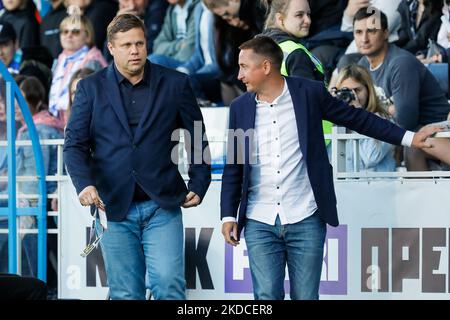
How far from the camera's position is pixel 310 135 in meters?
6.44

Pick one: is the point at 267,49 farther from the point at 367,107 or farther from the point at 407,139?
the point at 367,107

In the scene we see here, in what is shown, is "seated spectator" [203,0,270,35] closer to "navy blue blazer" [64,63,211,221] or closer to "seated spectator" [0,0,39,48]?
"seated spectator" [0,0,39,48]

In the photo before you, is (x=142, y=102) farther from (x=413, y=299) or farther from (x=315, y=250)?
(x=413, y=299)

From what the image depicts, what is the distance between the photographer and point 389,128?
6.57 m

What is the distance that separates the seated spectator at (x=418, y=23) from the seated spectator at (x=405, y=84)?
0.32 meters

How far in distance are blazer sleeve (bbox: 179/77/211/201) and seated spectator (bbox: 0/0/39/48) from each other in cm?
416

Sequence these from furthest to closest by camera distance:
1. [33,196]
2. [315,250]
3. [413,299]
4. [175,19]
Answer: [175,19]
[33,196]
[413,299]
[315,250]

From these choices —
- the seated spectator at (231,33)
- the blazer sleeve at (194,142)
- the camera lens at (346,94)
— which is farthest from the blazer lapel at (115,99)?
the seated spectator at (231,33)

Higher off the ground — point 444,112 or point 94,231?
point 444,112

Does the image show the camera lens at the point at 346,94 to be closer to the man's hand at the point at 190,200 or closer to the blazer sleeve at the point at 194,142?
the blazer sleeve at the point at 194,142

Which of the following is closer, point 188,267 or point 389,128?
point 389,128

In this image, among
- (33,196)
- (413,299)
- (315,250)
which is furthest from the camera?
(33,196)
